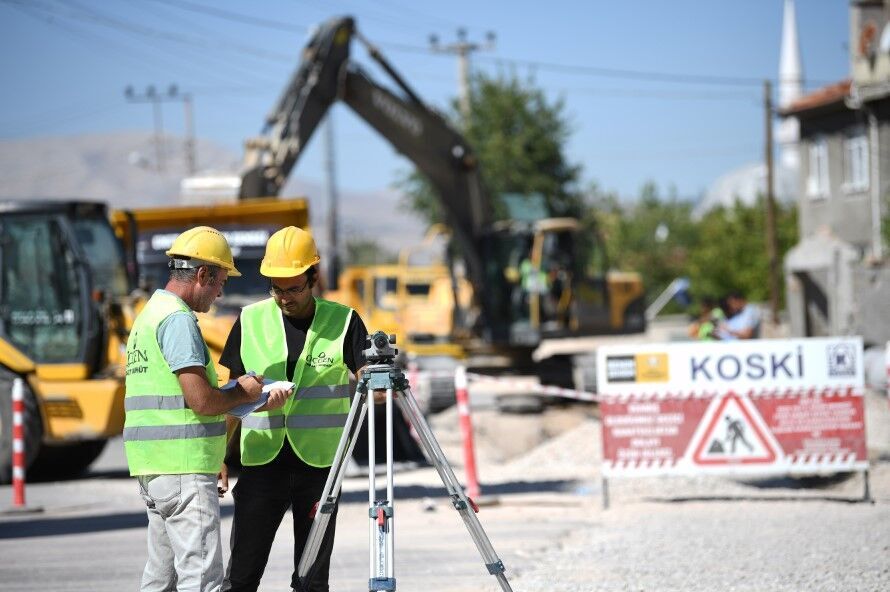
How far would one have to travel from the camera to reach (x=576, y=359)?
2322 centimetres

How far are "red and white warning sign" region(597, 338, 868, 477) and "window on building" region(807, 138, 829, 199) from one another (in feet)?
96.9

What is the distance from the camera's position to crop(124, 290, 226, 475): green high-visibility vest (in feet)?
17.7

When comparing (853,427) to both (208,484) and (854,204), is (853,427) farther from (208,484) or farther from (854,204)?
(854,204)

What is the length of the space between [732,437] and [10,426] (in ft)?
26.4

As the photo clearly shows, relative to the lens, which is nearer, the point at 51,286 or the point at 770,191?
the point at 51,286

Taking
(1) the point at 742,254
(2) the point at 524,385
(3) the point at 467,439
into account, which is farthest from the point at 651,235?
(3) the point at 467,439

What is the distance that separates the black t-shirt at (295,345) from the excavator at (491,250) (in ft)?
47.9

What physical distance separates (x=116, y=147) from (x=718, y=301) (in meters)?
189

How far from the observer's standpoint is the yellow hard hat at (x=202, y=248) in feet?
18.0

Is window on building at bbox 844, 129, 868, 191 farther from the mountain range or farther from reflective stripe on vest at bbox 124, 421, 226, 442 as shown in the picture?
the mountain range

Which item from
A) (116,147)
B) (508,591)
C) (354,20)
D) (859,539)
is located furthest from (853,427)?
(116,147)

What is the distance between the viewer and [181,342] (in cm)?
535

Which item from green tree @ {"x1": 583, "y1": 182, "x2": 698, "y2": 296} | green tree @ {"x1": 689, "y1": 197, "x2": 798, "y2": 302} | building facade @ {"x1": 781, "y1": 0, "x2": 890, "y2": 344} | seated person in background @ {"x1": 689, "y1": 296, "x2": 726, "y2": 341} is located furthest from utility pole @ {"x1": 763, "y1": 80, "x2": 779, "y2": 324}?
seated person in background @ {"x1": 689, "y1": 296, "x2": 726, "y2": 341}

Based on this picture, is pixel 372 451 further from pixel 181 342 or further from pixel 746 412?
pixel 746 412
